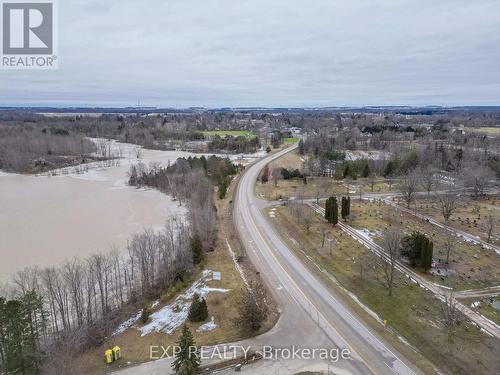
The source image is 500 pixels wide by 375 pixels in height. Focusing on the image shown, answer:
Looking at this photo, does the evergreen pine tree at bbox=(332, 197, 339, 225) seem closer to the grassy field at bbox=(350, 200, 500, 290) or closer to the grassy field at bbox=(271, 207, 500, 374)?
the grassy field at bbox=(350, 200, 500, 290)

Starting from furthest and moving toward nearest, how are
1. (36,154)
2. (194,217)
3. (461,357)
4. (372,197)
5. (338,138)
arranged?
(338,138)
(36,154)
(372,197)
(194,217)
(461,357)

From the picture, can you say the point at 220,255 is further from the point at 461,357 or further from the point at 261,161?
the point at 261,161

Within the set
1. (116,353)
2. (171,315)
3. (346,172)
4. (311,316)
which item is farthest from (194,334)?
(346,172)

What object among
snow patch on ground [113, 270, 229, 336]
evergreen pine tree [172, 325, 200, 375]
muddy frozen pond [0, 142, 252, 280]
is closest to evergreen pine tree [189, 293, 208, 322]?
snow patch on ground [113, 270, 229, 336]

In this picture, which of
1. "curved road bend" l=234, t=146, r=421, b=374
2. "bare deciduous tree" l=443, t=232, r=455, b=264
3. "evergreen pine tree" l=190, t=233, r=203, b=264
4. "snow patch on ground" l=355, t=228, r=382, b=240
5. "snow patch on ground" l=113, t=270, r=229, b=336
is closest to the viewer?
"curved road bend" l=234, t=146, r=421, b=374

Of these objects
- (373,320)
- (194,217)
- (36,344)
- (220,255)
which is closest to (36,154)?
(194,217)

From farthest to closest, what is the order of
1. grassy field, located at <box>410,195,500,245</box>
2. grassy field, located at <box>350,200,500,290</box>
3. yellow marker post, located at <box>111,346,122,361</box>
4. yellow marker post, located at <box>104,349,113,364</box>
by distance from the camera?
grassy field, located at <box>410,195,500,245</box>
grassy field, located at <box>350,200,500,290</box>
yellow marker post, located at <box>111,346,122,361</box>
yellow marker post, located at <box>104,349,113,364</box>

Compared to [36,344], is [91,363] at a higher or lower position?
lower
